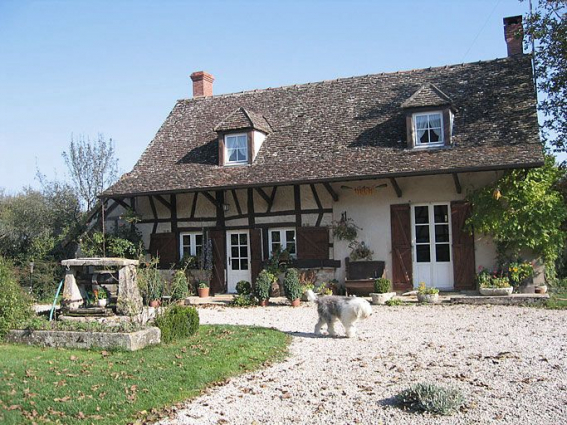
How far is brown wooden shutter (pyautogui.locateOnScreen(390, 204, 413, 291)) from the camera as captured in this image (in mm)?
14812

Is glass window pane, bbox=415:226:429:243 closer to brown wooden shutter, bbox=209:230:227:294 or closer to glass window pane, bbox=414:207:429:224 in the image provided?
glass window pane, bbox=414:207:429:224

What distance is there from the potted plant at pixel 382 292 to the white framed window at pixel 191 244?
17.7 ft

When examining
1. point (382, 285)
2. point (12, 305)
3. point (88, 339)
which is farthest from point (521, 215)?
point (12, 305)

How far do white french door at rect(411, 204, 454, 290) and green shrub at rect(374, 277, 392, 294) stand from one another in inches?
44.7

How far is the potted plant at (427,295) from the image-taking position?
1344cm

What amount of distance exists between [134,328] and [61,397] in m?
2.68

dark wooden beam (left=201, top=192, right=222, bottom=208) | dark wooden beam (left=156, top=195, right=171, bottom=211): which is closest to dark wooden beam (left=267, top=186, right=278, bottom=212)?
dark wooden beam (left=201, top=192, right=222, bottom=208)

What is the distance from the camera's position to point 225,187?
609 inches

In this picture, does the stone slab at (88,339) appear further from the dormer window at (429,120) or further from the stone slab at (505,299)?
the dormer window at (429,120)

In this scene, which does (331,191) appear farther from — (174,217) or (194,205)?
(174,217)

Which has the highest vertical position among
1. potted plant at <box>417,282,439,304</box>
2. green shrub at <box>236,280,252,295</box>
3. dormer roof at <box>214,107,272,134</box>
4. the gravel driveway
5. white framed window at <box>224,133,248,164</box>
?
dormer roof at <box>214,107,272,134</box>

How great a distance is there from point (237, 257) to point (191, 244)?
57.5 inches

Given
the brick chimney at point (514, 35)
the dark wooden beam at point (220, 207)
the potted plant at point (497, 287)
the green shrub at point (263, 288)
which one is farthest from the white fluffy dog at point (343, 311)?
the brick chimney at point (514, 35)

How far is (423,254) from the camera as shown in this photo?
14.8 metres
